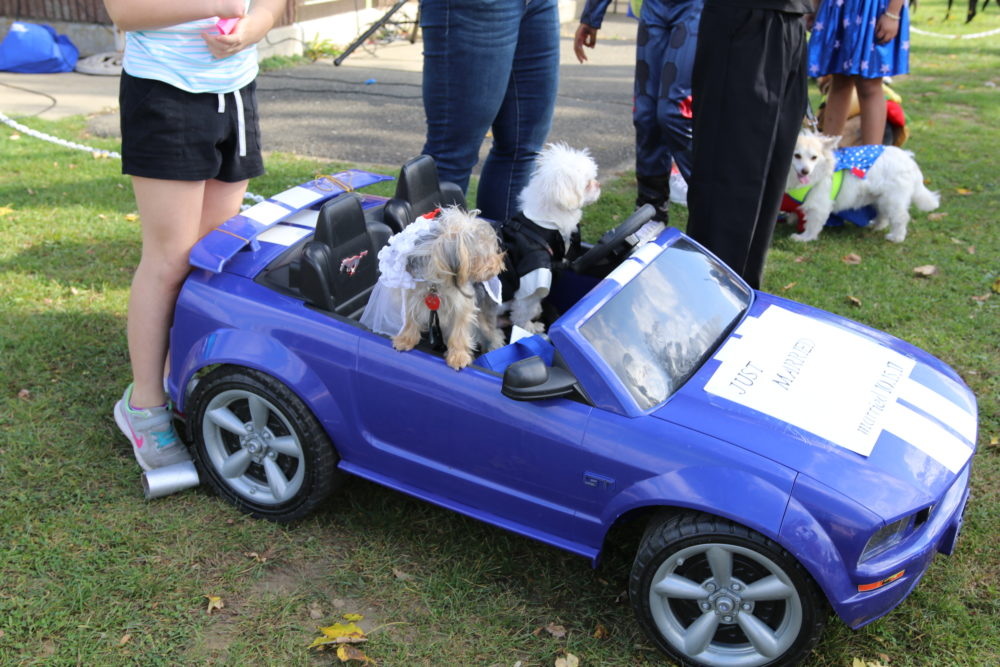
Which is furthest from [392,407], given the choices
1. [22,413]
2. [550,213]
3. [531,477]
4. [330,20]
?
[330,20]

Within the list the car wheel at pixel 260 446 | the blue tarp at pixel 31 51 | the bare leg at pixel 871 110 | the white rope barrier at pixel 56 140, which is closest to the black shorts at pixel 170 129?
the car wheel at pixel 260 446

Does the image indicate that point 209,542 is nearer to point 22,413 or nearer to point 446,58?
point 22,413

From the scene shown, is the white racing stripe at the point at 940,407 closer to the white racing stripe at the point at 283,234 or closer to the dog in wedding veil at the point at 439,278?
the dog in wedding veil at the point at 439,278

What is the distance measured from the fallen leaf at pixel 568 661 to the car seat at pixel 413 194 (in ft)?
5.20

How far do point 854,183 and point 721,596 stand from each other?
3964mm

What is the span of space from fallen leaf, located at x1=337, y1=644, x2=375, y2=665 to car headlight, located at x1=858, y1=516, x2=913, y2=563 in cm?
141

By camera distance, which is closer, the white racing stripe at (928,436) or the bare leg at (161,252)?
the white racing stripe at (928,436)

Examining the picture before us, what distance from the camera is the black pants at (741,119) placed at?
11.4 ft

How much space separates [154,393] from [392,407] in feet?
3.43

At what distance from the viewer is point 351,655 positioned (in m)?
2.56

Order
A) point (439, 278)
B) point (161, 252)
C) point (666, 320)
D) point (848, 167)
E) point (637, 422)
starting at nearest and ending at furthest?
point (637, 422), point (439, 278), point (666, 320), point (161, 252), point (848, 167)

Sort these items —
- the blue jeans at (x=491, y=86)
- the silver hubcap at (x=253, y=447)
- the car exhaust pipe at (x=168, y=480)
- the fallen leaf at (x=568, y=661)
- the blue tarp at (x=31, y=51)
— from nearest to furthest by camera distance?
the fallen leaf at (x=568, y=661) < the silver hubcap at (x=253, y=447) < the car exhaust pipe at (x=168, y=480) < the blue jeans at (x=491, y=86) < the blue tarp at (x=31, y=51)

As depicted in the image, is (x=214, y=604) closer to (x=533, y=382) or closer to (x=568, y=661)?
(x=568, y=661)

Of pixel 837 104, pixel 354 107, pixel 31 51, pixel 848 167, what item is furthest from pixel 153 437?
pixel 31 51
